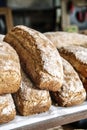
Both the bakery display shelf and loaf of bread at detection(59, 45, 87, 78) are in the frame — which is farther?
loaf of bread at detection(59, 45, 87, 78)

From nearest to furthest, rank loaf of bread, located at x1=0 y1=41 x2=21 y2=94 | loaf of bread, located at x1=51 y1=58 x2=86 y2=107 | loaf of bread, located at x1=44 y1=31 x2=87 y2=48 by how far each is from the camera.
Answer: loaf of bread, located at x1=0 y1=41 x2=21 y2=94 < loaf of bread, located at x1=51 y1=58 x2=86 y2=107 < loaf of bread, located at x1=44 y1=31 x2=87 y2=48

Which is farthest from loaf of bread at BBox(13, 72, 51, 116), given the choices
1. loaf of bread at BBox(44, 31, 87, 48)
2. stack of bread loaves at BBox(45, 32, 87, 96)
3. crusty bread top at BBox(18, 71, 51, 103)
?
loaf of bread at BBox(44, 31, 87, 48)

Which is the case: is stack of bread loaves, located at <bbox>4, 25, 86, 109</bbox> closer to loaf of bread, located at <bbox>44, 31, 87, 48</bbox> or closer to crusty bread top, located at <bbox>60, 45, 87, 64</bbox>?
crusty bread top, located at <bbox>60, 45, 87, 64</bbox>

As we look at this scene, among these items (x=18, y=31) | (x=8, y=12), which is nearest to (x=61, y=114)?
(x=18, y=31)

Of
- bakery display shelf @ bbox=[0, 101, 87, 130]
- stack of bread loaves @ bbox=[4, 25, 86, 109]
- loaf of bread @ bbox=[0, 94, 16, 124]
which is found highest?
stack of bread loaves @ bbox=[4, 25, 86, 109]

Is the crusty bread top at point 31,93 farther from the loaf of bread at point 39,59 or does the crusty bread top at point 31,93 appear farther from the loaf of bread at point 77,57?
the loaf of bread at point 77,57

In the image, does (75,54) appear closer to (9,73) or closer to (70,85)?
(70,85)
